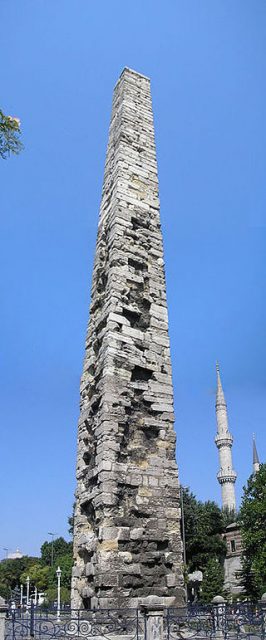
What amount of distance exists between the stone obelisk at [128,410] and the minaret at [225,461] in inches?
2090

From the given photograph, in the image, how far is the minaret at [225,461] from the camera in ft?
204

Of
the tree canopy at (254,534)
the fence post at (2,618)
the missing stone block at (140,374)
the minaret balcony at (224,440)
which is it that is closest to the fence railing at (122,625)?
the fence post at (2,618)

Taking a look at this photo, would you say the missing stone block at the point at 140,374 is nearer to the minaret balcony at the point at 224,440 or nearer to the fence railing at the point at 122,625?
the fence railing at the point at 122,625

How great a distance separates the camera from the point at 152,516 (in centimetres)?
918

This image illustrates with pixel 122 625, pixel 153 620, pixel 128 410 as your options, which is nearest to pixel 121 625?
pixel 122 625

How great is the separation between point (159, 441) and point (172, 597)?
8.36ft

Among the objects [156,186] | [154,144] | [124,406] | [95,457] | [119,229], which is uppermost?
[154,144]

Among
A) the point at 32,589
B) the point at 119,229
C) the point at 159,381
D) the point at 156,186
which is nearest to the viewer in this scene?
the point at 159,381

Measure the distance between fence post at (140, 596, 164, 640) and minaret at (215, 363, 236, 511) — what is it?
181 ft

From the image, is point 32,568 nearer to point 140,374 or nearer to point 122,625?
point 140,374

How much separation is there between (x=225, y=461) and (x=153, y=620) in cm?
5827

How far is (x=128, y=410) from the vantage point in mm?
9727

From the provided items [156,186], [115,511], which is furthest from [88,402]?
[156,186]

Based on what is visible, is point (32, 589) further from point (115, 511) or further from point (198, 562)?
point (115, 511)
